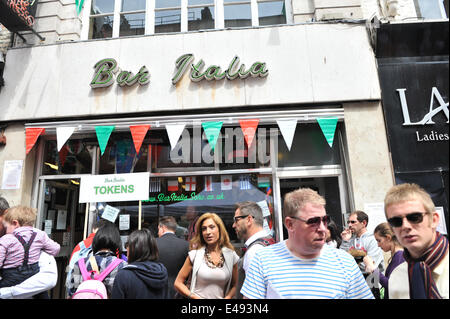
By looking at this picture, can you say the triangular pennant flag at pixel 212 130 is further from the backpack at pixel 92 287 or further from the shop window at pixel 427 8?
the shop window at pixel 427 8

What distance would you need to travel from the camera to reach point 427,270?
1473mm

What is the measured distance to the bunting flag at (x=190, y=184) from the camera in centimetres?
635

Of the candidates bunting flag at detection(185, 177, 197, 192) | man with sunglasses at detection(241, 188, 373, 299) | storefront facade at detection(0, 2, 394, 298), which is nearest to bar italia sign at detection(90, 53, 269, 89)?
storefront facade at detection(0, 2, 394, 298)

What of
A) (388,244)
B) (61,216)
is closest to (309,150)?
(388,244)

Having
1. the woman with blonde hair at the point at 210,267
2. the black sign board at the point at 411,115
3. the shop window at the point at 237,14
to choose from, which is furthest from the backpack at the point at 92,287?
the shop window at the point at 237,14

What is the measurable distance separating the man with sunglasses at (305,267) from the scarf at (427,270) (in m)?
0.38

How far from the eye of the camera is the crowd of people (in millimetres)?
1608

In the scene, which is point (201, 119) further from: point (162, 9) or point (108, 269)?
point (108, 269)

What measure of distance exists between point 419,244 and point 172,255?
305 centimetres

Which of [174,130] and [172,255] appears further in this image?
[174,130]

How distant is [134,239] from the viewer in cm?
273

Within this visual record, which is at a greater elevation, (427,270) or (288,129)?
(288,129)
